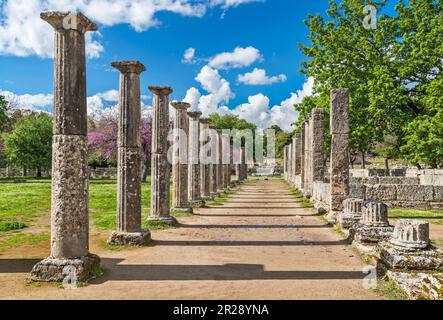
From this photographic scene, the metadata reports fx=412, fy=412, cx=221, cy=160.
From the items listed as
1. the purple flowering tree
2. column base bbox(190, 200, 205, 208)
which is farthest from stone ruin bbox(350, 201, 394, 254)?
the purple flowering tree

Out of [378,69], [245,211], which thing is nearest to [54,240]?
[245,211]

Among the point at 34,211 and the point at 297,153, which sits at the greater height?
the point at 297,153

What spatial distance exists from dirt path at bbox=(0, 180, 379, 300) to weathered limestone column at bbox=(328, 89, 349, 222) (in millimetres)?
1865

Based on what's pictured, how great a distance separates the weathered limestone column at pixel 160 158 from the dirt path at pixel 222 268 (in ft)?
3.11

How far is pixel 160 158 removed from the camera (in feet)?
41.4

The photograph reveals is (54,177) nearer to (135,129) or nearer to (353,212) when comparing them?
(135,129)

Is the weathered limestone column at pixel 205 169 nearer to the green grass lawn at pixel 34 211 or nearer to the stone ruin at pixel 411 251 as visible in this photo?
the green grass lawn at pixel 34 211

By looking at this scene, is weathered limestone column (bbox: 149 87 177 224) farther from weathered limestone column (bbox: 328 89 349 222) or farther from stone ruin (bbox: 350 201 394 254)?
stone ruin (bbox: 350 201 394 254)

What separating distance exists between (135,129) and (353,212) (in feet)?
21.5

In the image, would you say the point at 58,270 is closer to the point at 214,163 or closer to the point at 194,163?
the point at 194,163

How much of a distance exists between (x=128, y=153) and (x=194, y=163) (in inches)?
346

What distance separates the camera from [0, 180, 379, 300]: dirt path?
596 cm

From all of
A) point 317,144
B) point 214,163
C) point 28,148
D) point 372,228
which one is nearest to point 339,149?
point 372,228

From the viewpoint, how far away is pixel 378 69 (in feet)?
70.6
